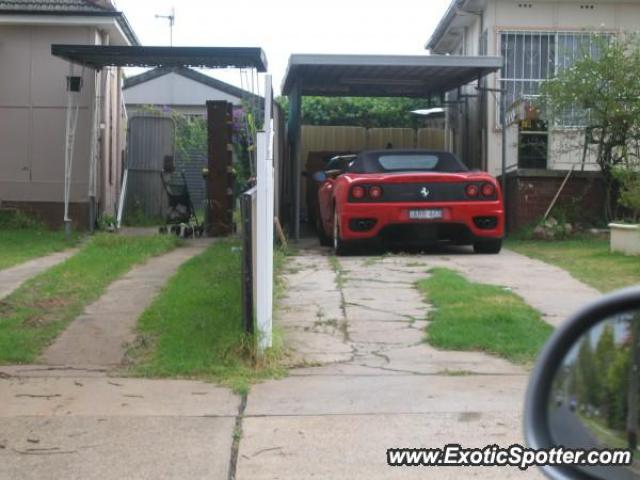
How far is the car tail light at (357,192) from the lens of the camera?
10.5m

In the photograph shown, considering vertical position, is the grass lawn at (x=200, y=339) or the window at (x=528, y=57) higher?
the window at (x=528, y=57)

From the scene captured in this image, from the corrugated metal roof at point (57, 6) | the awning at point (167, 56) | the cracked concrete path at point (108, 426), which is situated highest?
the corrugated metal roof at point (57, 6)

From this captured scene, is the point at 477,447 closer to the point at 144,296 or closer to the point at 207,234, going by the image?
the point at 144,296

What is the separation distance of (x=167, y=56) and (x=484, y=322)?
273 inches

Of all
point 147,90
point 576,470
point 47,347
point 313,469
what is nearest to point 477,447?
point 313,469

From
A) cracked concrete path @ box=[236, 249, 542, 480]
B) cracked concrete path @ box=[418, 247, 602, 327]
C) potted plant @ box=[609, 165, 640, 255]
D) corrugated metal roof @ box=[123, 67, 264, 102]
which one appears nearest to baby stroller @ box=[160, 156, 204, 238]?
cracked concrete path @ box=[418, 247, 602, 327]

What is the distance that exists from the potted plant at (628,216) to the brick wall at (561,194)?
478 mm

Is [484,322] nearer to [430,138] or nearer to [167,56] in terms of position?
[167,56]

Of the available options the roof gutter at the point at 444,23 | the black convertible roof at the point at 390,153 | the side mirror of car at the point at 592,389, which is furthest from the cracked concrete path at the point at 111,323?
the roof gutter at the point at 444,23

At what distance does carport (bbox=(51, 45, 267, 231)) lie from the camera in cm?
1191

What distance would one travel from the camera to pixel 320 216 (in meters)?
13.1

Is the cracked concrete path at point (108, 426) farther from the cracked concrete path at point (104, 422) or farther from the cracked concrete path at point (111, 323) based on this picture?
the cracked concrete path at point (111, 323)

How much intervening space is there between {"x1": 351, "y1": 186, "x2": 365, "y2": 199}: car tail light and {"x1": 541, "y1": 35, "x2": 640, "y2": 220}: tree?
3.85 metres

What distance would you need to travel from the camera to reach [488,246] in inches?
431
